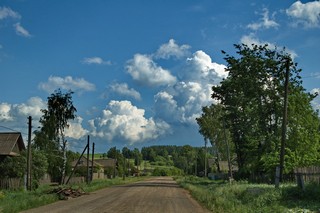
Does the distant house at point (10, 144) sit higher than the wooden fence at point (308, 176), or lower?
higher

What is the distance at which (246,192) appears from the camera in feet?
87.9

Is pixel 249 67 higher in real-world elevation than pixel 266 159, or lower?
higher

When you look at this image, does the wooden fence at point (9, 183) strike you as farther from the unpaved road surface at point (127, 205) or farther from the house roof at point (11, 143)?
the unpaved road surface at point (127, 205)

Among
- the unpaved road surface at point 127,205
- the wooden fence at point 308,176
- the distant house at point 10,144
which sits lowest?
the unpaved road surface at point 127,205

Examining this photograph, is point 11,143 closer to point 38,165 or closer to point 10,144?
point 10,144

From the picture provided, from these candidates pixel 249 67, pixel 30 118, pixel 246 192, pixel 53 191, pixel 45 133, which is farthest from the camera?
pixel 45 133

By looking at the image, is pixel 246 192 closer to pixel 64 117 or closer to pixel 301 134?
pixel 301 134

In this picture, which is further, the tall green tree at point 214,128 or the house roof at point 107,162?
the house roof at point 107,162

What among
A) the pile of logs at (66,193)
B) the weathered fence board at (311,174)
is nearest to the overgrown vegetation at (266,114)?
the weathered fence board at (311,174)

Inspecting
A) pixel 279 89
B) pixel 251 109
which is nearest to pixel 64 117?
pixel 251 109

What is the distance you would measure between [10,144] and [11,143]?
238mm

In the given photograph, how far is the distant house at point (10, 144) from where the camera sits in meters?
43.9

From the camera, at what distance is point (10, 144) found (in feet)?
148

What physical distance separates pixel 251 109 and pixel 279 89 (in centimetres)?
444
